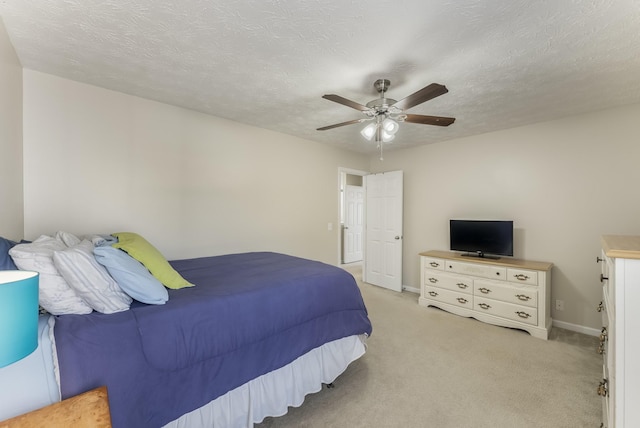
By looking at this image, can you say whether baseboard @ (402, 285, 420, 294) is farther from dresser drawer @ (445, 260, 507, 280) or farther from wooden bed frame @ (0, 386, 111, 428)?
wooden bed frame @ (0, 386, 111, 428)

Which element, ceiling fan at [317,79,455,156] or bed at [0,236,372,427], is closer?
bed at [0,236,372,427]

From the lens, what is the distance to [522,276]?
305 centimetres

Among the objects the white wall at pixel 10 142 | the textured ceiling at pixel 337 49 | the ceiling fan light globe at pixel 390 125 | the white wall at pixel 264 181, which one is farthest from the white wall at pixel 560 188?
the white wall at pixel 10 142

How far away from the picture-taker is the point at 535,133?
331 centimetres

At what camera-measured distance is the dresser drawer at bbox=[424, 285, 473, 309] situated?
11.3ft

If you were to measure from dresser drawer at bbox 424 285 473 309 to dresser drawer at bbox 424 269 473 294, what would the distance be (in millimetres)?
53

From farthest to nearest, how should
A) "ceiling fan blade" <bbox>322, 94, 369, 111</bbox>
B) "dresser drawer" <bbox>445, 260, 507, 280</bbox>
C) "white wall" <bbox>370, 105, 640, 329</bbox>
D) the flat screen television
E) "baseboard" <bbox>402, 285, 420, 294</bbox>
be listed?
1. "baseboard" <bbox>402, 285, 420, 294</bbox>
2. the flat screen television
3. "dresser drawer" <bbox>445, 260, 507, 280</bbox>
4. "white wall" <bbox>370, 105, 640, 329</bbox>
5. "ceiling fan blade" <bbox>322, 94, 369, 111</bbox>

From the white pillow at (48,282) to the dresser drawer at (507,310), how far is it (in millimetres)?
3791

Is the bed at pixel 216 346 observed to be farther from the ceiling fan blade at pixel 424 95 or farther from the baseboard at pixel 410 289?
the baseboard at pixel 410 289

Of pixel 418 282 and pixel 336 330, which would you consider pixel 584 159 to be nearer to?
pixel 418 282

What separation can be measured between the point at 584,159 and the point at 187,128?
4.45m

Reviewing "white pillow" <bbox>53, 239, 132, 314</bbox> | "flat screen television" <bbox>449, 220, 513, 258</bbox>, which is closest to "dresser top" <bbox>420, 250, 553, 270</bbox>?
"flat screen television" <bbox>449, 220, 513, 258</bbox>

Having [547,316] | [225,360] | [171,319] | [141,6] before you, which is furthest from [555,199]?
[141,6]

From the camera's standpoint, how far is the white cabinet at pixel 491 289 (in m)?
2.96
